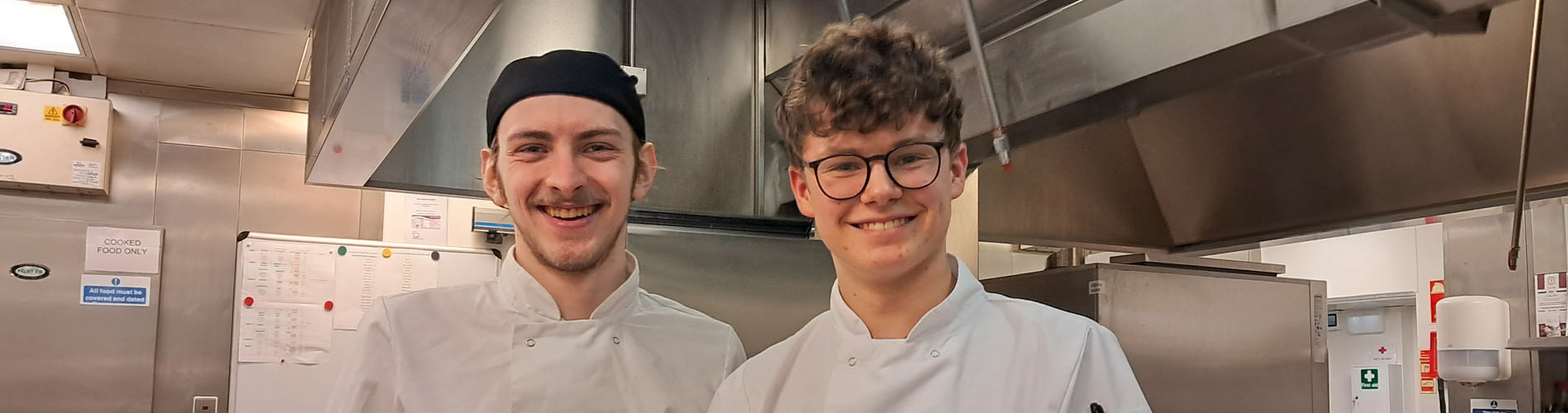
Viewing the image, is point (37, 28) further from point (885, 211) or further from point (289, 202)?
point (885, 211)

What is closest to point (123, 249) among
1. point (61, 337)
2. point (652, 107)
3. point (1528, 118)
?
point (61, 337)

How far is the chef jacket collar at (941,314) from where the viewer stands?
4.53 ft

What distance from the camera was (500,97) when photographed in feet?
5.24

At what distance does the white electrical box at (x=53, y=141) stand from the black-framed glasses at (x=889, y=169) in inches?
167

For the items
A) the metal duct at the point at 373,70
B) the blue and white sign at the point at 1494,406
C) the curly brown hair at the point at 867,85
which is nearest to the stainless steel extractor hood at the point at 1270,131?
the curly brown hair at the point at 867,85

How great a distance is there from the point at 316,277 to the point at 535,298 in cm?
341

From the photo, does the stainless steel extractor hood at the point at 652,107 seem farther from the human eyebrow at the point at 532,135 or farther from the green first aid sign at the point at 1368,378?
the green first aid sign at the point at 1368,378

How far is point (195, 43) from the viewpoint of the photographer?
13.8 feet

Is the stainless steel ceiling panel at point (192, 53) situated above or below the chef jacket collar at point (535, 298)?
above

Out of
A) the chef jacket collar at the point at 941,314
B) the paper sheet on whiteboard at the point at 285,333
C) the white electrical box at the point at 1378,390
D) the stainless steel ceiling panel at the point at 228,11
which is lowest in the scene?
the white electrical box at the point at 1378,390

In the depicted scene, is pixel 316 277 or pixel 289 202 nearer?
pixel 316 277

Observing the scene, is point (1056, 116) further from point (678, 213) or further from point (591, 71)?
point (678, 213)

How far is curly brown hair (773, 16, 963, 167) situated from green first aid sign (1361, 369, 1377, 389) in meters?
5.79

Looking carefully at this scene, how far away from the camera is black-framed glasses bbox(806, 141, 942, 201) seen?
1320mm
